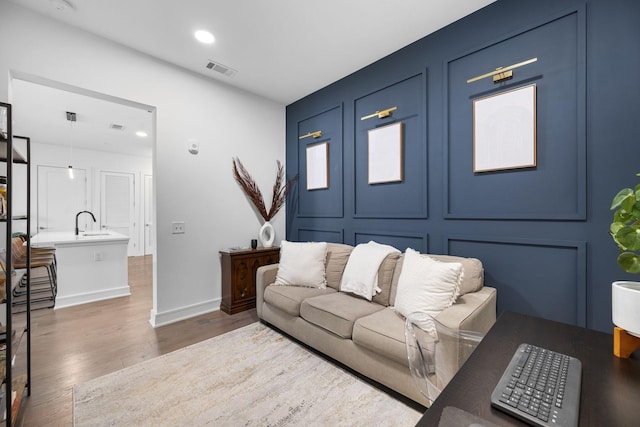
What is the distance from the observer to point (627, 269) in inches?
32.5

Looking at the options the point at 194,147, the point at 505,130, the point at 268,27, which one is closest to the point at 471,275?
the point at 505,130

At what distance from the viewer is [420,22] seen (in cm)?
233

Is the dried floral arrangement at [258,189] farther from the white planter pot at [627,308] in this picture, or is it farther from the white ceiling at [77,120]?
the white planter pot at [627,308]

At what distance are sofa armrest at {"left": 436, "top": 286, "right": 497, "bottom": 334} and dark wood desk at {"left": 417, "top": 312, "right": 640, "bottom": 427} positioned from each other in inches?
15.2

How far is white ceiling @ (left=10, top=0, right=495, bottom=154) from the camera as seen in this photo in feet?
7.02

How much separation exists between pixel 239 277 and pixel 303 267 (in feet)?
3.20

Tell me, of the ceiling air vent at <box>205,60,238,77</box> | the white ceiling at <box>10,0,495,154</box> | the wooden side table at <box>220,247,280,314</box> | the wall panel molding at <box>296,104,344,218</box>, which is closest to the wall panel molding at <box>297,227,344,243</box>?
the wall panel molding at <box>296,104,344,218</box>

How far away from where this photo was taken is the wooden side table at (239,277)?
3178mm

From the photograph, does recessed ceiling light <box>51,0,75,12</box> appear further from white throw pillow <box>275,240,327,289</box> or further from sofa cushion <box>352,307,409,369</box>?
sofa cushion <box>352,307,409,369</box>

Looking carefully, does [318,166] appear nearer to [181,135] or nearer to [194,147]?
[194,147]

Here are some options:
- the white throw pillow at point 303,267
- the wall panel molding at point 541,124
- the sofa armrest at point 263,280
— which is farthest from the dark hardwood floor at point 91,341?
the wall panel molding at point 541,124

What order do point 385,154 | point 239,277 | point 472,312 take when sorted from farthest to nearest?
1. point 239,277
2. point 385,154
3. point 472,312

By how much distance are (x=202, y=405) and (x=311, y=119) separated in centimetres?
321

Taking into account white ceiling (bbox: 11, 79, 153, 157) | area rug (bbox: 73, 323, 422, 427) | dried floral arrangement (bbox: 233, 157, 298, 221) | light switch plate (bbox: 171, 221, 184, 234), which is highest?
white ceiling (bbox: 11, 79, 153, 157)
